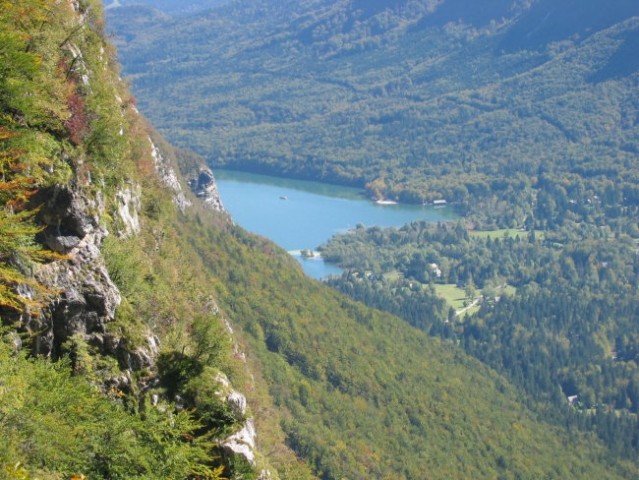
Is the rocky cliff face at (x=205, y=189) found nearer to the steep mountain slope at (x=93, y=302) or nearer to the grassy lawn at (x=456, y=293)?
the steep mountain slope at (x=93, y=302)

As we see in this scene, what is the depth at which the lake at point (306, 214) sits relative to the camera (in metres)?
138

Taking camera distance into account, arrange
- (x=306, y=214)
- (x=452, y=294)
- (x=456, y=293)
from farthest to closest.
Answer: (x=306, y=214)
(x=456, y=293)
(x=452, y=294)

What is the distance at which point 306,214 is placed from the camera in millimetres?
164000

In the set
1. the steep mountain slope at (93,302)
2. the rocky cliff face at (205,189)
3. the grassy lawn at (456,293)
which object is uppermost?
the steep mountain slope at (93,302)

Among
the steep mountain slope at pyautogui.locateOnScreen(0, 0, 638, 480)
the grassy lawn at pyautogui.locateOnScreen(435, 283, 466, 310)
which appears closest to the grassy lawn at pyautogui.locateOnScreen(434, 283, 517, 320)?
the grassy lawn at pyautogui.locateOnScreen(435, 283, 466, 310)

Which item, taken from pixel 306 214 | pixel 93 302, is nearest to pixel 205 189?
pixel 93 302

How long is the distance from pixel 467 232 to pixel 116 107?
144 metres

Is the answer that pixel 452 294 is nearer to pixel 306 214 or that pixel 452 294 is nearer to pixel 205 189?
Answer: pixel 306 214

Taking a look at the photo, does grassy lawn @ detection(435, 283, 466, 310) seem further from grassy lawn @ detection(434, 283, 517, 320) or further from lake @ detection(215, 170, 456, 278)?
lake @ detection(215, 170, 456, 278)

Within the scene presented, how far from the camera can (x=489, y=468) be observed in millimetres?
56969

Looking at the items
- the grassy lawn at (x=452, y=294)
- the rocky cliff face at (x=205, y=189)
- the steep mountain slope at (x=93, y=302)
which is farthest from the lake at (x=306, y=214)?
the steep mountain slope at (x=93, y=302)

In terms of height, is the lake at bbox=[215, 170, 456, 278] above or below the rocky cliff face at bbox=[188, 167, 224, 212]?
below

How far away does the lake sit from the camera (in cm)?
13788

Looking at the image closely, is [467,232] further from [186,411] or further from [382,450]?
[186,411]
